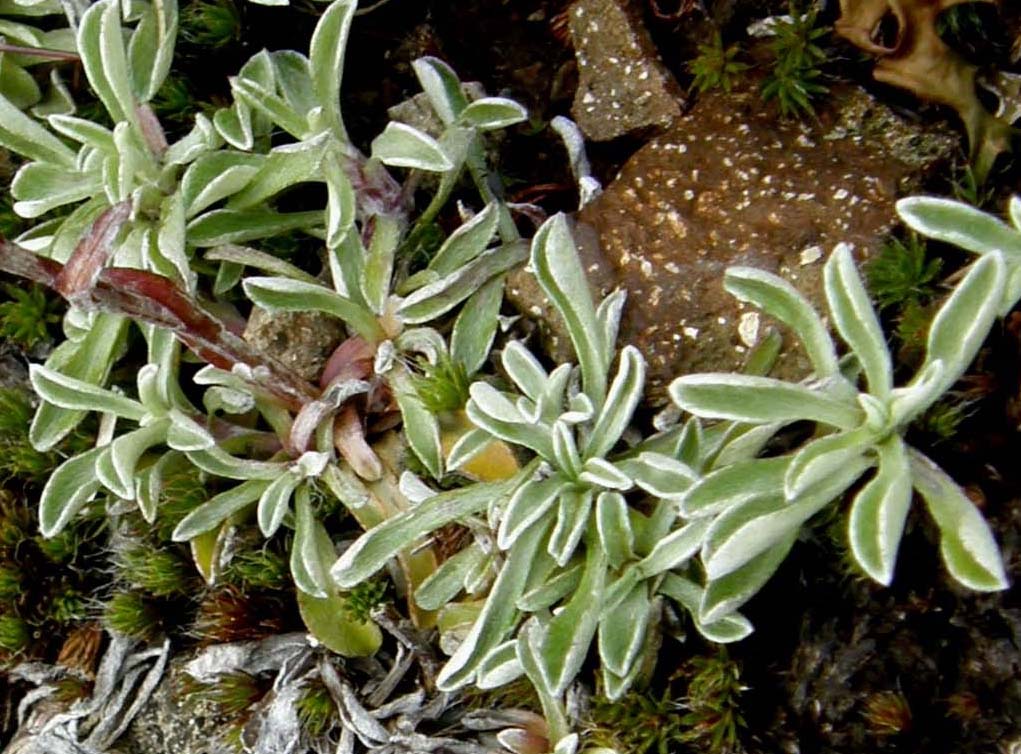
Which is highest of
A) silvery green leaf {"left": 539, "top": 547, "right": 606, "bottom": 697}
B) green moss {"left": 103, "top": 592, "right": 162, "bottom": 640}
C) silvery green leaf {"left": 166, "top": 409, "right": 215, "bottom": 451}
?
silvery green leaf {"left": 166, "top": 409, "right": 215, "bottom": 451}

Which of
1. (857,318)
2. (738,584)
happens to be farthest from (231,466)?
(857,318)

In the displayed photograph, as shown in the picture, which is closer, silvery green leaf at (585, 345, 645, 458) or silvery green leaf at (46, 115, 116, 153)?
silvery green leaf at (585, 345, 645, 458)

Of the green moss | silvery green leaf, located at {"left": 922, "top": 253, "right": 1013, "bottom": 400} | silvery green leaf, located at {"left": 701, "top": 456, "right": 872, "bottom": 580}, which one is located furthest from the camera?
the green moss

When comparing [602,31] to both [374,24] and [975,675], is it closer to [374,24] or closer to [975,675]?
[374,24]

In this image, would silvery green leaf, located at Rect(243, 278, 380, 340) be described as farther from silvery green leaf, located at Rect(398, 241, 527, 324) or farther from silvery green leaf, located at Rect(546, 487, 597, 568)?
silvery green leaf, located at Rect(546, 487, 597, 568)

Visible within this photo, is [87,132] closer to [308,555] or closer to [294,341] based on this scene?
[294,341]


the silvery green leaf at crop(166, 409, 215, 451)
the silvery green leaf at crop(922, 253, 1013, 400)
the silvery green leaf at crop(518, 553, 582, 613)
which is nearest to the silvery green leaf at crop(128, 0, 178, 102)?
the silvery green leaf at crop(166, 409, 215, 451)

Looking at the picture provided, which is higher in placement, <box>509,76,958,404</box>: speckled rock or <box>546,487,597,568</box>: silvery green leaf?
<box>509,76,958,404</box>: speckled rock
